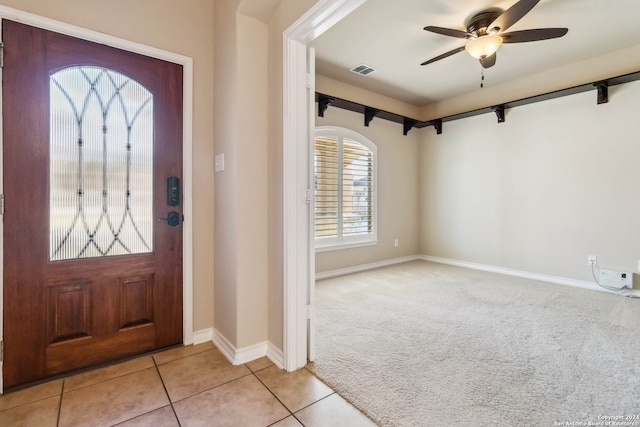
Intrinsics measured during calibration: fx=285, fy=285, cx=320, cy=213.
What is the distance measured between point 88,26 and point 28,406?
87.7 inches

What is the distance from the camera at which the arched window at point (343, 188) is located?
4.05m

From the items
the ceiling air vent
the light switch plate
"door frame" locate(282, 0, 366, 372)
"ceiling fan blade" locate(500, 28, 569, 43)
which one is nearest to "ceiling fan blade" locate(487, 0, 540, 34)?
"ceiling fan blade" locate(500, 28, 569, 43)

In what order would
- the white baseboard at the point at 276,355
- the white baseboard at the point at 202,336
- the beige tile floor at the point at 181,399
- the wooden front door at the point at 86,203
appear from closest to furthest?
the beige tile floor at the point at 181,399
the wooden front door at the point at 86,203
the white baseboard at the point at 276,355
the white baseboard at the point at 202,336

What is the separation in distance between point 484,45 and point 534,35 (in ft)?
1.28

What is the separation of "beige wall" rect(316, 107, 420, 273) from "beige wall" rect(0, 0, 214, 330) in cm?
203

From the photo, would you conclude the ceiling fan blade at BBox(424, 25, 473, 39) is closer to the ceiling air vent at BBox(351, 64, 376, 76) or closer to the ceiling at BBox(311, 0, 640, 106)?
the ceiling at BBox(311, 0, 640, 106)

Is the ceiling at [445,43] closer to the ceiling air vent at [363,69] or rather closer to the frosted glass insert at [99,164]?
the ceiling air vent at [363,69]

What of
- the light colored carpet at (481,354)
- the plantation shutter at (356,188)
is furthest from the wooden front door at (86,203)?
the plantation shutter at (356,188)

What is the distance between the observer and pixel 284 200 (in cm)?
185

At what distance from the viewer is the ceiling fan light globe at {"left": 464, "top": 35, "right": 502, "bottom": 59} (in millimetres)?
2693

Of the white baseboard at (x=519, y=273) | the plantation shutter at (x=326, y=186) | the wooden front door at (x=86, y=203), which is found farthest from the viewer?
the plantation shutter at (x=326, y=186)

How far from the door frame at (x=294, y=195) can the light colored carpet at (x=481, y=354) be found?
27cm

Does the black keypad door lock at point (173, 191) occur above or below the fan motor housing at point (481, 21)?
below

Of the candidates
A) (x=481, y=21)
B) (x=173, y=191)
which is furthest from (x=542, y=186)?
(x=173, y=191)
